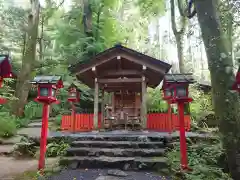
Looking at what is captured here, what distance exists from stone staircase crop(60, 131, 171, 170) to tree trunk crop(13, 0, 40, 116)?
7.55m

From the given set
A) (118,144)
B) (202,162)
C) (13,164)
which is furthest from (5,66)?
(202,162)

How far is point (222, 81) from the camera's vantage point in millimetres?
4105

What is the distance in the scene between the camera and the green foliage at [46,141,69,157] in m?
6.99

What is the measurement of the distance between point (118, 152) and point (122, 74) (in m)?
5.27

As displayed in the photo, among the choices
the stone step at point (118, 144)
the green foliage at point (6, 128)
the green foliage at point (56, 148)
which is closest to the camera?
the stone step at point (118, 144)

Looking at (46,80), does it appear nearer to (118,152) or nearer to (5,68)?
(5,68)

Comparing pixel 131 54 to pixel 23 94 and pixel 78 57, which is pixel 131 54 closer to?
pixel 78 57

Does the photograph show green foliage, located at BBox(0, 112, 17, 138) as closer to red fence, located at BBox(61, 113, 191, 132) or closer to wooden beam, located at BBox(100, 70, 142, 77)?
red fence, located at BBox(61, 113, 191, 132)

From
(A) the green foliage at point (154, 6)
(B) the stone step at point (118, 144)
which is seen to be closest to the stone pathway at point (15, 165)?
(B) the stone step at point (118, 144)

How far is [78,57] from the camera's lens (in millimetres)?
14648

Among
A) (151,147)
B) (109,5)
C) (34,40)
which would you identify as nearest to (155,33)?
(109,5)

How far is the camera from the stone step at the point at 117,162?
538 centimetres

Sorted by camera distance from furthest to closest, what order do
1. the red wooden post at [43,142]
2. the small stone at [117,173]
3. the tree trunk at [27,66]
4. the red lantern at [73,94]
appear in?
the tree trunk at [27,66]
the red lantern at [73,94]
the red wooden post at [43,142]
the small stone at [117,173]

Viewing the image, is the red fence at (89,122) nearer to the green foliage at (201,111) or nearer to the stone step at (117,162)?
the green foliage at (201,111)
